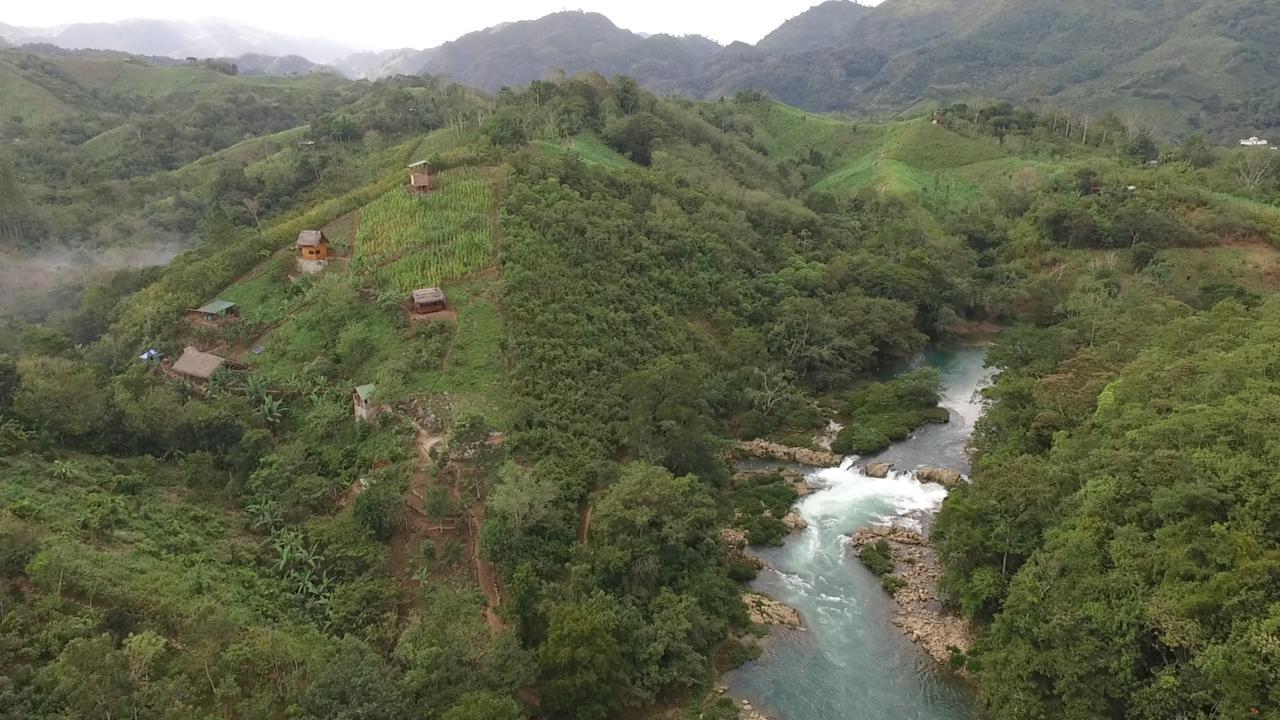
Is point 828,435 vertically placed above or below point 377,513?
below

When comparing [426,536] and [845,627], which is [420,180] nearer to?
[426,536]

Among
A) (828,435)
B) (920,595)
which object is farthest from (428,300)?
(920,595)

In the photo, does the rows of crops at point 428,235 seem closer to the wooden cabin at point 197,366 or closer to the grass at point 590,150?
the wooden cabin at point 197,366

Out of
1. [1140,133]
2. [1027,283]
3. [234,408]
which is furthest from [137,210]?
[1140,133]

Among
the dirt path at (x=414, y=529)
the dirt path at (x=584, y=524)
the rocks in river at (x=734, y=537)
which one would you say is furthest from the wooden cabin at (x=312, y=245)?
the rocks in river at (x=734, y=537)

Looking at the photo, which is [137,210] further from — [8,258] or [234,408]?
[234,408]

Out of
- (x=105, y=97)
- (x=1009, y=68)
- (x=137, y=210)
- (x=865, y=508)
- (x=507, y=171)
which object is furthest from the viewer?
(x=1009, y=68)
